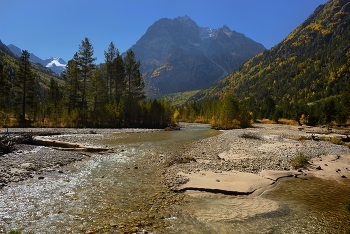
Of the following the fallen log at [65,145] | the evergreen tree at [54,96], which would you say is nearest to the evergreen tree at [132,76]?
the evergreen tree at [54,96]

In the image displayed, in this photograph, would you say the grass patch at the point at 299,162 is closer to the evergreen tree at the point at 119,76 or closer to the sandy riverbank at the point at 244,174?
the sandy riverbank at the point at 244,174

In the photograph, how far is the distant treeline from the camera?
189 ft

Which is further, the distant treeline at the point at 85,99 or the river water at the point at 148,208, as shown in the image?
the distant treeline at the point at 85,99

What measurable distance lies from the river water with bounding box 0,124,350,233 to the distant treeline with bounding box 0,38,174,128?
48143 mm

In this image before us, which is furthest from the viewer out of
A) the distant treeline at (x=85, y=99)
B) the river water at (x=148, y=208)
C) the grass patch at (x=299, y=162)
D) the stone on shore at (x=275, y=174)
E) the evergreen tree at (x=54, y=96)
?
the evergreen tree at (x=54, y=96)

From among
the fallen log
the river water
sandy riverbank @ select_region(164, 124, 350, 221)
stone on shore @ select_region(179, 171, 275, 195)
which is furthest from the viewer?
the fallen log

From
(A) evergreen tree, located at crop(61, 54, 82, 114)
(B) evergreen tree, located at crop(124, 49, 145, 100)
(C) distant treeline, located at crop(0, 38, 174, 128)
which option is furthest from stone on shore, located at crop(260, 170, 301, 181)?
(B) evergreen tree, located at crop(124, 49, 145, 100)

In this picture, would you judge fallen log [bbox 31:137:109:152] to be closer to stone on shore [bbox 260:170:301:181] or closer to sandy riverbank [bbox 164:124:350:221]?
sandy riverbank [bbox 164:124:350:221]

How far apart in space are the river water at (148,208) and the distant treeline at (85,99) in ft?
158

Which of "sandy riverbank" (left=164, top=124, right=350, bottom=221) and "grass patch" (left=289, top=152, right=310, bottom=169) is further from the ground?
"grass patch" (left=289, top=152, right=310, bottom=169)

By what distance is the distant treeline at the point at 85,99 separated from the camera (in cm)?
5756

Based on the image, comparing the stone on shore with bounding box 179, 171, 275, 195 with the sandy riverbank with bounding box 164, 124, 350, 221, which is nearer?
the sandy riverbank with bounding box 164, 124, 350, 221

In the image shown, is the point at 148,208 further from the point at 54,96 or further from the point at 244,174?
the point at 54,96

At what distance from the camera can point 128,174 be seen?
53.6 feet
